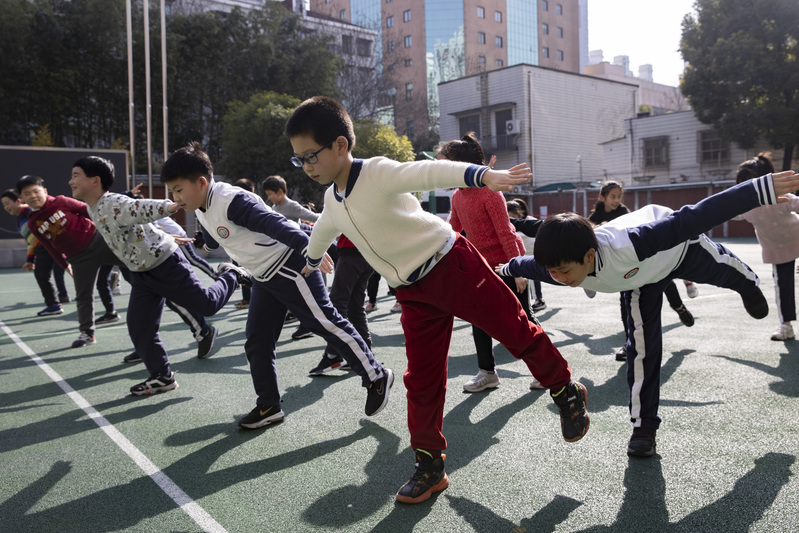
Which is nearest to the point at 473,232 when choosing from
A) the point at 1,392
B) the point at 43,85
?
the point at 1,392

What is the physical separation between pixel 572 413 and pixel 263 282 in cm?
212

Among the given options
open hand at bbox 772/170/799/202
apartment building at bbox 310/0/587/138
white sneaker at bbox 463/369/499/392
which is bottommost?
white sneaker at bbox 463/369/499/392

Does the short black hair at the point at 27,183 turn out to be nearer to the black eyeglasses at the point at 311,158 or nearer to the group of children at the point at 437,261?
the group of children at the point at 437,261

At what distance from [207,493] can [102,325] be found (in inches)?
249

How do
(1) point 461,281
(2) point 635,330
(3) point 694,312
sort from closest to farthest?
(1) point 461,281
(2) point 635,330
(3) point 694,312

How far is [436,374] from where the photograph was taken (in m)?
3.08

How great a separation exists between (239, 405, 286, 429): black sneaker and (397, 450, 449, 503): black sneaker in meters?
1.39

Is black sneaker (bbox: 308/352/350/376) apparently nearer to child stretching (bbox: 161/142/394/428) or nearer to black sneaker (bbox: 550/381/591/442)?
child stretching (bbox: 161/142/394/428)

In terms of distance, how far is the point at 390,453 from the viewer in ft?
11.6

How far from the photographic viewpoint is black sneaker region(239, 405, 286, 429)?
4.07m

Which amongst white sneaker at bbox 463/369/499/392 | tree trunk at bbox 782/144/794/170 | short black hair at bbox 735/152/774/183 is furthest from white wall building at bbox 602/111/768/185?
white sneaker at bbox 463/369/499/392

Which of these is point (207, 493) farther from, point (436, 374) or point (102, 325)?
point (102, 325)

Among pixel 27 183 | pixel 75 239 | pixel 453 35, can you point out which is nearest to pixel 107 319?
pixel 75 239

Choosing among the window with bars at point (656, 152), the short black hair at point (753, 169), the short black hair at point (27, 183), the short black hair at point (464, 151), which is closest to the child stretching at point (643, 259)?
the short black hair at point (464, 151)
